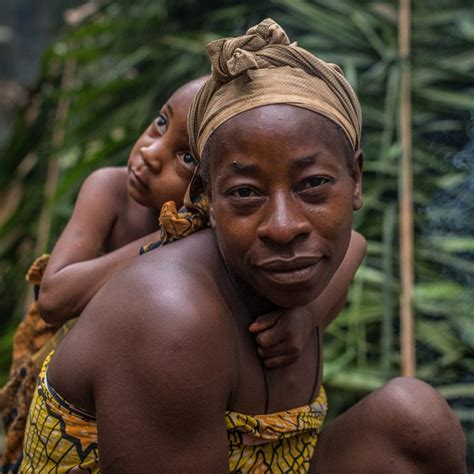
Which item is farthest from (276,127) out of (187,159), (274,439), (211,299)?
(274,439)

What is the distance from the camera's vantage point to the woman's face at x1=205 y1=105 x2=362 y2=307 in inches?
57.1

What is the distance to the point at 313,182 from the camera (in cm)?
148

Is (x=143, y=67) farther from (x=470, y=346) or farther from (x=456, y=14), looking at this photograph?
(x=470, y=346)

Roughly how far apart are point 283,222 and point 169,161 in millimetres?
510

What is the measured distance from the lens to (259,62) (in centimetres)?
153

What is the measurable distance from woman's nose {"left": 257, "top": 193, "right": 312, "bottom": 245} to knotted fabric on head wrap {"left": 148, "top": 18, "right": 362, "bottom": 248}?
0.18 metres

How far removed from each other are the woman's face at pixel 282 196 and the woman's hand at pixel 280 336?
0.12 metres

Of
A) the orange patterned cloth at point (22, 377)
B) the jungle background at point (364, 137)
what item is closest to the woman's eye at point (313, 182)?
the orange patterned cloth at point (22, 377)

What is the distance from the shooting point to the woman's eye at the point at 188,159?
184 cm

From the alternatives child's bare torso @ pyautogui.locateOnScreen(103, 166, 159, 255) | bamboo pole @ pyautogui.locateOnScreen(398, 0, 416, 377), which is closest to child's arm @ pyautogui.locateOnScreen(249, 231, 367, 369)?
child's bare torso @ pyautogui.locateOnScreen(103, 166, 159, 255)

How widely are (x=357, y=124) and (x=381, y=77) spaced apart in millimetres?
1787

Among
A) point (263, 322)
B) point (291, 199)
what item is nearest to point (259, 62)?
point (291, 199)

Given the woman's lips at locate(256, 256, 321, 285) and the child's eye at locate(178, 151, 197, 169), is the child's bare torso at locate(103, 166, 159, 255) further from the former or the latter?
the woman's lips at locate(256, 256, 321, 285)

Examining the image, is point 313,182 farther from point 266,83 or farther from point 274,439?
point 274,439
